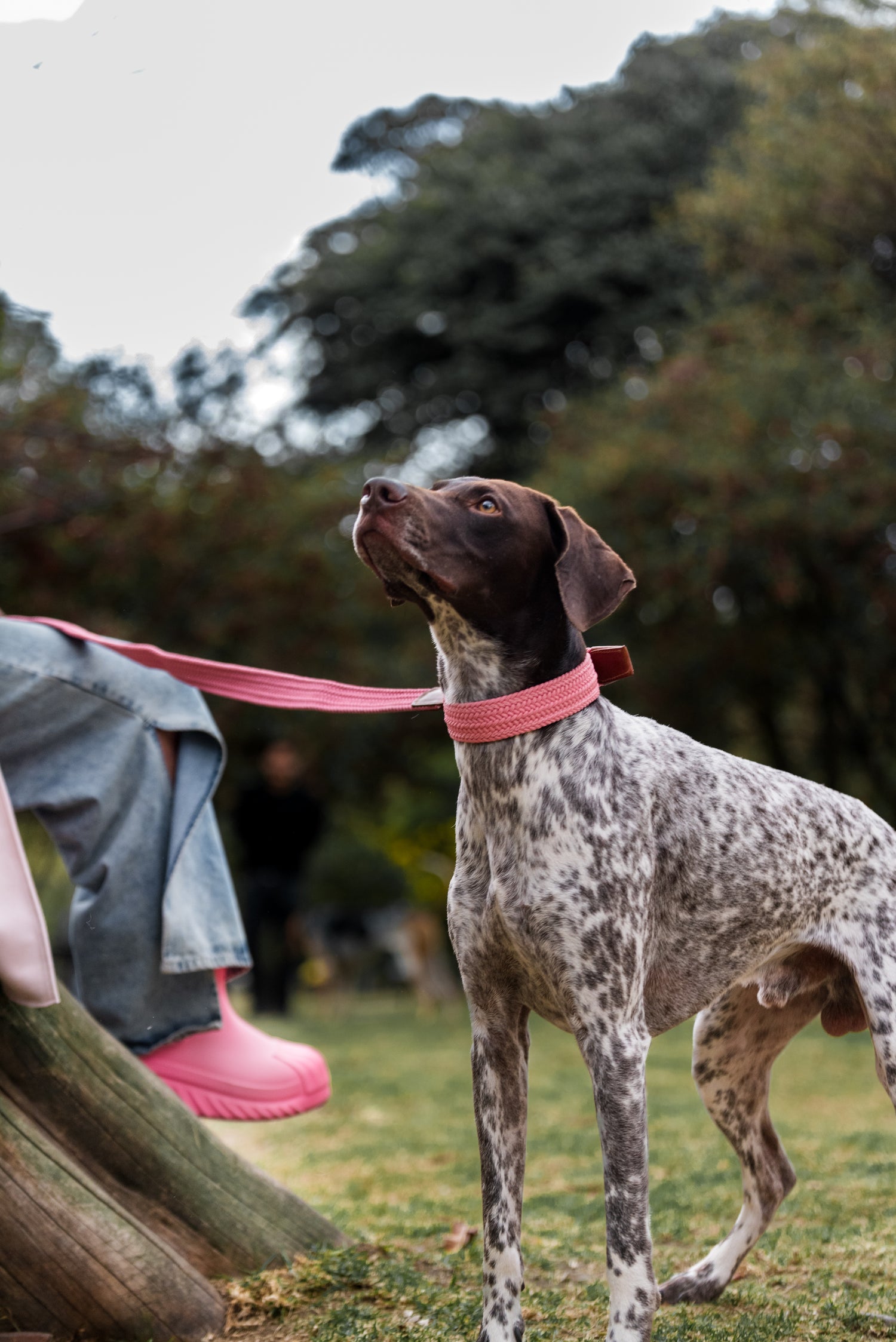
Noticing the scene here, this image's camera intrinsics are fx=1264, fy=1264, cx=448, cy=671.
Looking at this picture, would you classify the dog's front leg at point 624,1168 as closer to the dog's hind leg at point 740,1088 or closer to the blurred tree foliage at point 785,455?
Answer: the dog's hind leg at point 740,1088

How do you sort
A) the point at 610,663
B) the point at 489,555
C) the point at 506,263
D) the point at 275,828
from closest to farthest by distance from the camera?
the point at 489,555
the point at 610,663
the point at 275,828
the point at 506,263

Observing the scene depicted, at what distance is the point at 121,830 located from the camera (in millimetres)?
2906

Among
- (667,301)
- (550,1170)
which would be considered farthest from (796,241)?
(550,1170)

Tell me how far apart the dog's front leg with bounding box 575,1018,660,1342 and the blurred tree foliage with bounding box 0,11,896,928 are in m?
7.28

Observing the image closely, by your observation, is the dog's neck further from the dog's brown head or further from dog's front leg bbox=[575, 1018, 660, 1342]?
dog's front leg bbox=[575, 1018, 660, 1342]

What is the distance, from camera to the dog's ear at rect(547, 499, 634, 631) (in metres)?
2.36

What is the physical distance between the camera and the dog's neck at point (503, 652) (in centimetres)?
243

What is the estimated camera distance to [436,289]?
21547mm

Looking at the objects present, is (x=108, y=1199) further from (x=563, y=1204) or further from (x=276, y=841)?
(x=276, y=841)

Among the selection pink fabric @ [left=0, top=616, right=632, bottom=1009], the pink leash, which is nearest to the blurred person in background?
the pink leash

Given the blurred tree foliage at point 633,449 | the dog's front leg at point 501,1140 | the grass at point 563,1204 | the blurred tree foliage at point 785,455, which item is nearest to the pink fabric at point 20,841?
the dog's front leg at point 501,1140

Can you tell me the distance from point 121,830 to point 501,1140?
111 cm

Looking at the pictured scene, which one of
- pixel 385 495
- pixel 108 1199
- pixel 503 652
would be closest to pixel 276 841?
pixel 108 1199

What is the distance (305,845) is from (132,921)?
8941 mm
